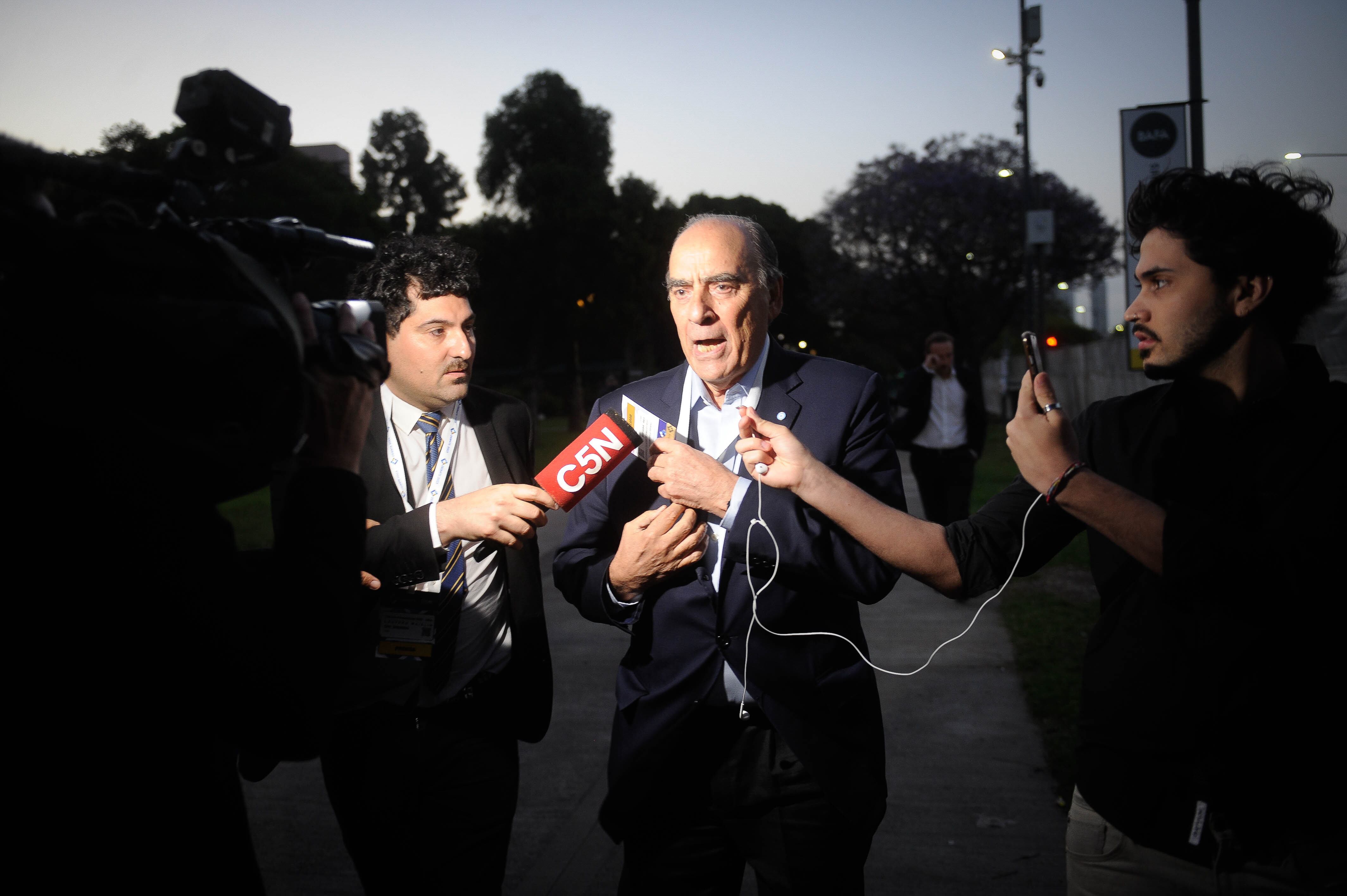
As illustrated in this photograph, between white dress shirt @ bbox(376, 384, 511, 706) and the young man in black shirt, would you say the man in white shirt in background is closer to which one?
white dress shirt @ bbox(376, 384, 511, 706)

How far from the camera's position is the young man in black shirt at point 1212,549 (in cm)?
168

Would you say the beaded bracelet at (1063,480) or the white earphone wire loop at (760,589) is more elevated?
the beaded bracelet at (1063,480)

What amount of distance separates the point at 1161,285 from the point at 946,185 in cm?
3725

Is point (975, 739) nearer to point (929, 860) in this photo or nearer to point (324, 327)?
point (929, 860)

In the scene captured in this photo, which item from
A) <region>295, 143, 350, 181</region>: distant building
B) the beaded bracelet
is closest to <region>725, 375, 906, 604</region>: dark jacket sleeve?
the beaded bracelet

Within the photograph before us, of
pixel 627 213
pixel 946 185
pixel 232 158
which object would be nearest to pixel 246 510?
pixel 232 158

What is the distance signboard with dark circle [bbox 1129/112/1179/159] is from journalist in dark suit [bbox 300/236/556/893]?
4.82 meters

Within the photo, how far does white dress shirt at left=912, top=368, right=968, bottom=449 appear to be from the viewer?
28.1ft

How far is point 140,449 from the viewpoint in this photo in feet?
4.05

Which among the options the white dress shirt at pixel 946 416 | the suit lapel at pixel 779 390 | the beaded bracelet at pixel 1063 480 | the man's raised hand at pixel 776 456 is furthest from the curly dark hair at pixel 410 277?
the white dress shirt at pixel 946 416

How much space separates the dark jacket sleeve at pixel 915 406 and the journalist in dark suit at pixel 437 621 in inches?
239

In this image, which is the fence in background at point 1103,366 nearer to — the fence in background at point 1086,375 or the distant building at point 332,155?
the fence in background at point 1086,375

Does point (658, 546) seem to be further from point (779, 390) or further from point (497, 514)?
point (779, 390)

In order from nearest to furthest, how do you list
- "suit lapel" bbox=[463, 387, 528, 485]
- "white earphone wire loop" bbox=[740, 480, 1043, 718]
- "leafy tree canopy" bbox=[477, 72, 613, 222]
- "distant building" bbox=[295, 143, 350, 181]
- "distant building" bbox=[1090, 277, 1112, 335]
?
"white earphone wire loop" bbox=[740, 480, 1043, 718], "suit lapel" bbox=[463, 387, 528, 485], "distant building" bbox=[295, 143, 350, 181], "leafy tree canopy" bbox=[477, 72, 613, 222], "distant building" bbox=[1090, 277, 1112, 335]
